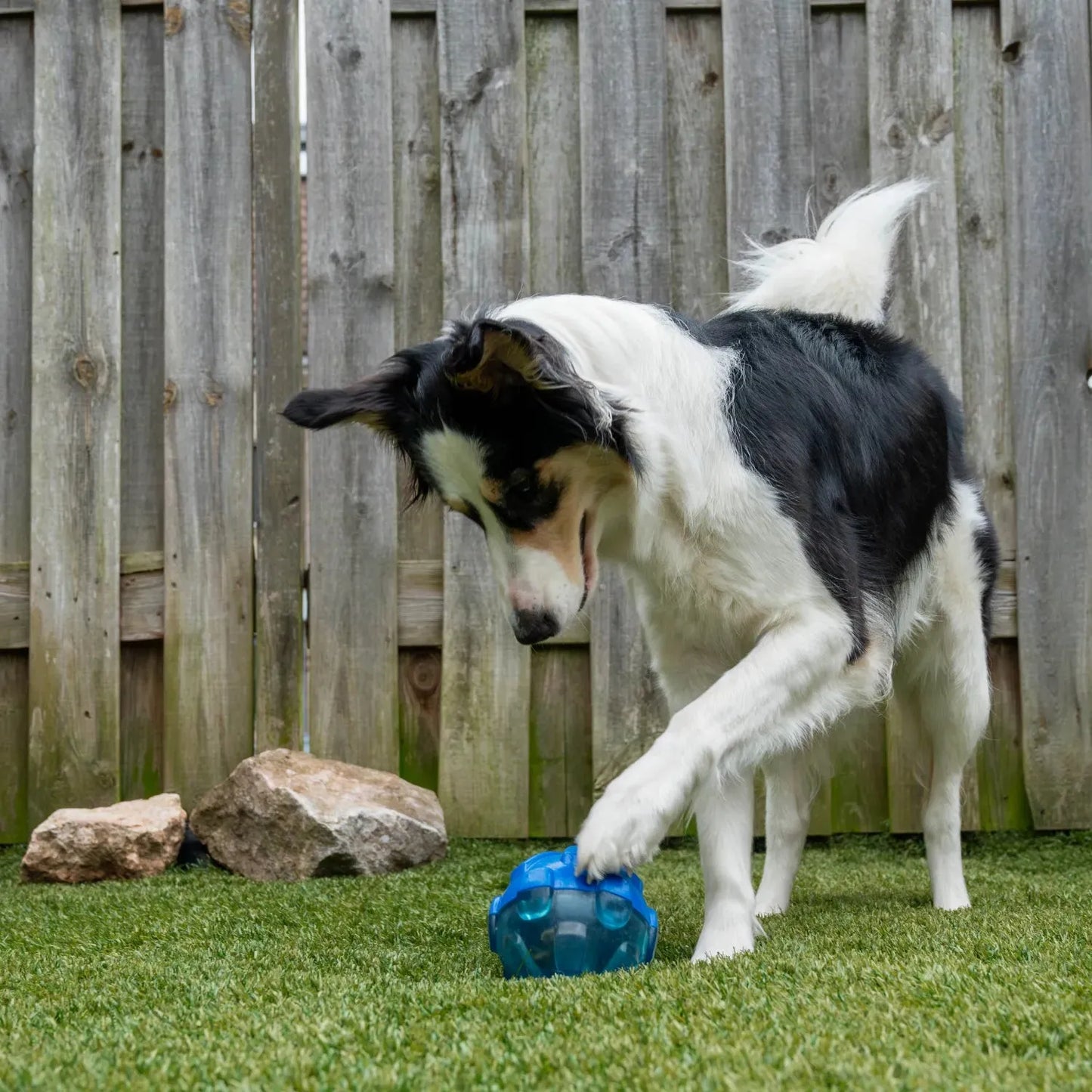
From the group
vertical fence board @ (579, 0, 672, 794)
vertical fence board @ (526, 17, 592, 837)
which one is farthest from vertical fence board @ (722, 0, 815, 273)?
vertical fence board @ (526, 17, 592, 837)

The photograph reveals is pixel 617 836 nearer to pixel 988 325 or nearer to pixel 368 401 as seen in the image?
pixel 368 401

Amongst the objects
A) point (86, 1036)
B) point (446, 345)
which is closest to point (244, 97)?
point (446, 345)

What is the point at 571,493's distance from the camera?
2805 mm

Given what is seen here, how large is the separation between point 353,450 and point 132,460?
0.77 m

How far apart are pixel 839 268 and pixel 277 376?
77.3 inches

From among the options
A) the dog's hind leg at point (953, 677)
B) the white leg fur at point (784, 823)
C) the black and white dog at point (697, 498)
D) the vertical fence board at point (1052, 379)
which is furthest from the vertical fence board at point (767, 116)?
the white leg fur at point (784, 823)

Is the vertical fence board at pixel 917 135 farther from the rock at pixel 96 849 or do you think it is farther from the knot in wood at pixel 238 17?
the rock at pixel 96 849

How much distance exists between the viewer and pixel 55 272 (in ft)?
14.5

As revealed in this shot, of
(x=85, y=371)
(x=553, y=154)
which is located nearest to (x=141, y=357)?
(x=85, y=371)

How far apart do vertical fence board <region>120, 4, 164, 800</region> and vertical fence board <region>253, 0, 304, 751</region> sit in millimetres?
353

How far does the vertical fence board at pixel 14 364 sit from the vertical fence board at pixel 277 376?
81cm

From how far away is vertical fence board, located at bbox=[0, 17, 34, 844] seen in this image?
4.41 meters

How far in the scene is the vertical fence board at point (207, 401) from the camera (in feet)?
14.3

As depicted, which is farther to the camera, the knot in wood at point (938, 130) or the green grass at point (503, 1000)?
the knot in wood at point (938, 130)
